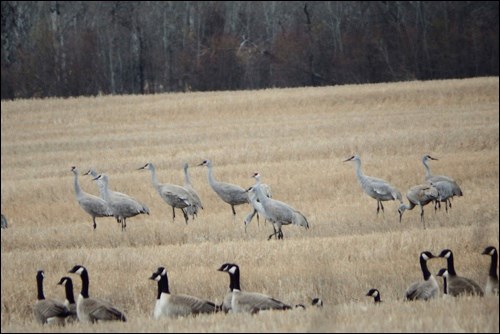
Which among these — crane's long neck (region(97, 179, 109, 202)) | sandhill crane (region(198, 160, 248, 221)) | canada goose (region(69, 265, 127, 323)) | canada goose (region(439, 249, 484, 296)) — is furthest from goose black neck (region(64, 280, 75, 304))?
sandhill crane (region(198, 160, 248, 221))

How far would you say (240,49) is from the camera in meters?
61.4

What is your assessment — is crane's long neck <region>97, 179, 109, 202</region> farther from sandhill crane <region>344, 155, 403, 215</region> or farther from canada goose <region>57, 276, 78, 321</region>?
canada goose <region>57, 276, 78, 321</region>

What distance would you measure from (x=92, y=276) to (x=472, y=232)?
551 cm

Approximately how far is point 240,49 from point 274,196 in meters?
42.3

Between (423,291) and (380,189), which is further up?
(380,189)

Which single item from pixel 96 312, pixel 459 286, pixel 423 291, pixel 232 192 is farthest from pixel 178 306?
pixel 232 192

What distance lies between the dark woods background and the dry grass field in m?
14.3

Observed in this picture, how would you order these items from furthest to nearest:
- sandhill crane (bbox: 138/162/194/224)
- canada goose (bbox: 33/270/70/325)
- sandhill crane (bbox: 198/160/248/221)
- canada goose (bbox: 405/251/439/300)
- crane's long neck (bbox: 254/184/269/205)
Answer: sandhill crane (bbox: 198/160/248/221), sandhill crane (bbox: 138/162/194/224), crane's long neck (bbox: 254/184/269/205), canada goose (bbox: 405/251/439/300), canada goose (bbox: 33/270/70/325)

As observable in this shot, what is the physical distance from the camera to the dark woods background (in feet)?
179

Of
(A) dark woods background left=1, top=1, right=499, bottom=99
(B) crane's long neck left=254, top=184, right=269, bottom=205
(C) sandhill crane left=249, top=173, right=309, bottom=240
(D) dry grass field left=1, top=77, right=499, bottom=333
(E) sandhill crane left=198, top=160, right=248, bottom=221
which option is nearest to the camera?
(D) dry grass field left=1, top=77, right=499, bottom=333

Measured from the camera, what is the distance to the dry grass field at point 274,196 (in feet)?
33.3

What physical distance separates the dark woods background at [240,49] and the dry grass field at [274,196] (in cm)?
1427

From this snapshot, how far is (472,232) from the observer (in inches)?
496

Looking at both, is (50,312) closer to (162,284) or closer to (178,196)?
(162,284)
